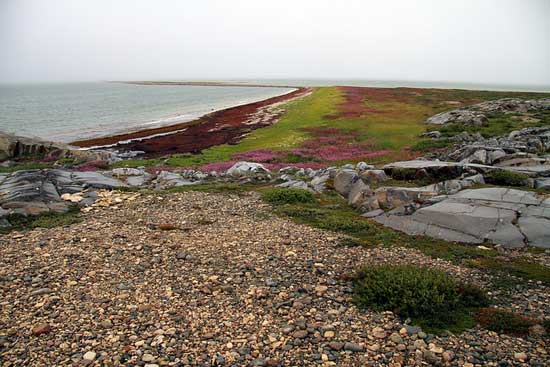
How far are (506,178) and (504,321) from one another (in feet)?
39.5

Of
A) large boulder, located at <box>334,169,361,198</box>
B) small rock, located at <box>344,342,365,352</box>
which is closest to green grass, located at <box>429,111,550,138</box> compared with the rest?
large boulder, located at <box>334,169,361,198</box>

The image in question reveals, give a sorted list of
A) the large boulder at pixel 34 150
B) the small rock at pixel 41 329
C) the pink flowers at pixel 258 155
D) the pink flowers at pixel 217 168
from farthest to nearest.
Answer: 1. the large boulder at pixel 34 150
2. the pink flowers at pixel 258 155
3. the pink flowers at pixel 217 168
4. the small rock at pixel 41 329

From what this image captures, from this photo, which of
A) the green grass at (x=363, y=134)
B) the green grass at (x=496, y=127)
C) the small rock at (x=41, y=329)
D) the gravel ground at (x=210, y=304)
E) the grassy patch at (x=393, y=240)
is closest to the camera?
the gravel ground at (x=210, y=304)

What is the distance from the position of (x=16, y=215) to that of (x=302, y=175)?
1601 cm

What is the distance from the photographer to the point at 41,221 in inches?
553

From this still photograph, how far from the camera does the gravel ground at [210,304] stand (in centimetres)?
664

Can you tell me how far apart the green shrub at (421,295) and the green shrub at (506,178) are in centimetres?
1068

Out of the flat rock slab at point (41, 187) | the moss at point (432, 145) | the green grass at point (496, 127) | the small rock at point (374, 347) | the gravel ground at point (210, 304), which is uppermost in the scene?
the green grass at point (496, 127)

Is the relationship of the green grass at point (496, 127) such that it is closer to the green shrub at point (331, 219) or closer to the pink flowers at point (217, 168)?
the pink flowers at point (217, 168)

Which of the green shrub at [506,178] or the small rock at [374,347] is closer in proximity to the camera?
the small rock at [374,347]

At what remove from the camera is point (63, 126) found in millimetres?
67500

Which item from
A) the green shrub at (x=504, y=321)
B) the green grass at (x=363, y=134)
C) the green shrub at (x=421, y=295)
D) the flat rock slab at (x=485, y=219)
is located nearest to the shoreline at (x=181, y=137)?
→ the green grass at (x=363, y=134)

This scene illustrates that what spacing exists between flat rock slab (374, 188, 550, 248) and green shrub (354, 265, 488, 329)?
371cm

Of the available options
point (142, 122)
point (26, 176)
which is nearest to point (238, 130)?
point (142, 122)
